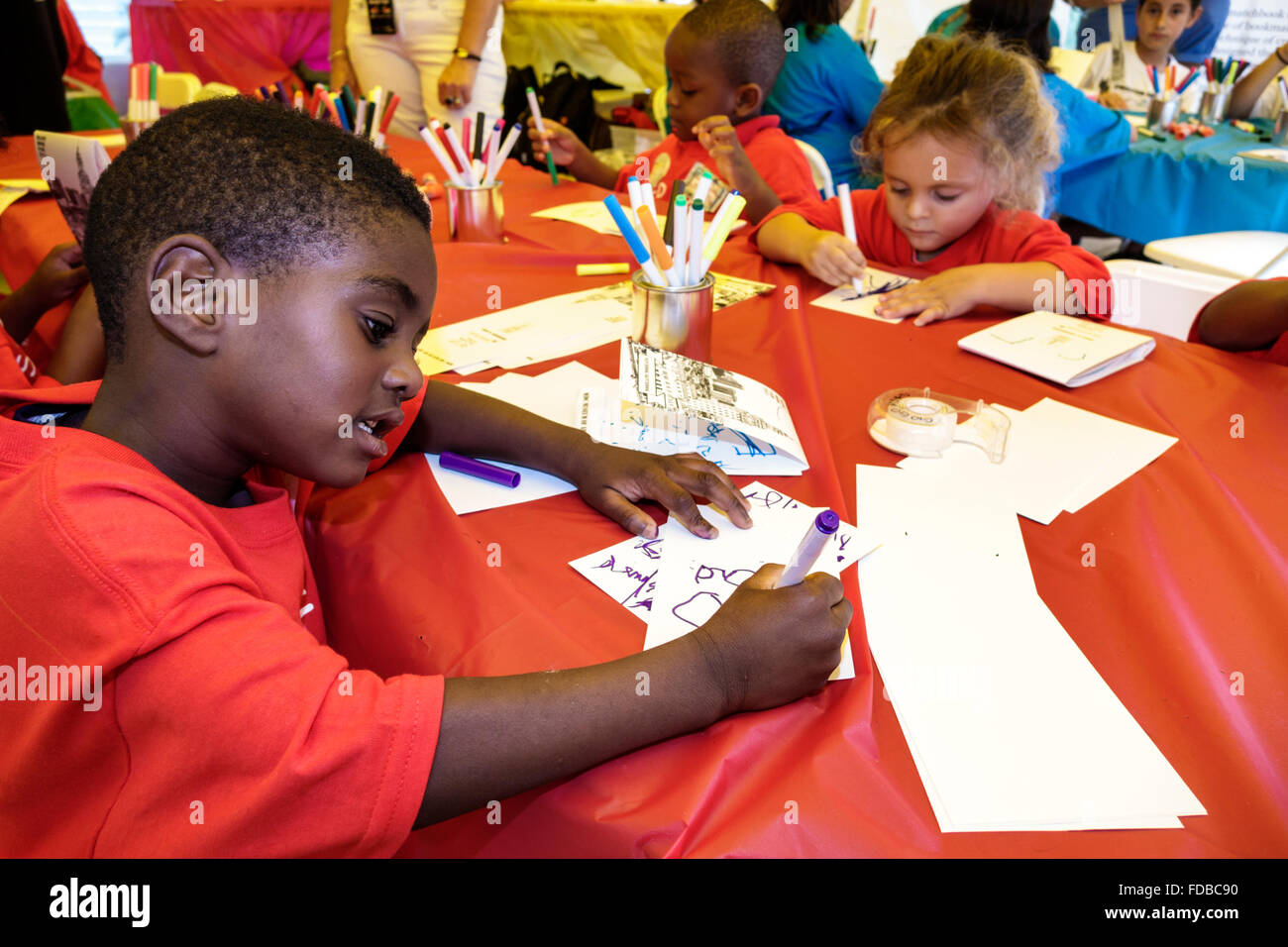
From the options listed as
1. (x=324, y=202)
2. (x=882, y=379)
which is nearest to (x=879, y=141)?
(x=882, y=379)

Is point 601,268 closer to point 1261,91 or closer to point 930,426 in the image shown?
point 930,426

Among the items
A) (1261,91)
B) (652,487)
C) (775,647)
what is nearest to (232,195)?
(652,487)

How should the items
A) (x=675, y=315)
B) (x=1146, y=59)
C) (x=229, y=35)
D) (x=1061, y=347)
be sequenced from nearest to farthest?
(x=675, y=315)
(x=1061, y=347)
(x=1146, y=59)
(x=229, y=35)

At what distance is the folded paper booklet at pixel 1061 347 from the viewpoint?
3.63 feet

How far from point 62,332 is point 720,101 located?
5.31ft

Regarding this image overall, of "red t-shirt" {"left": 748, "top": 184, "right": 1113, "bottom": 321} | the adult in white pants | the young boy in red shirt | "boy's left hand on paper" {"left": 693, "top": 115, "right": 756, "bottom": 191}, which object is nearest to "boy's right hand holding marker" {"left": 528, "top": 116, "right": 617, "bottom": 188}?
the adult in white pants

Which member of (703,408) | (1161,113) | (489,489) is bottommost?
(489,489)

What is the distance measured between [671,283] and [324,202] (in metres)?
0.49

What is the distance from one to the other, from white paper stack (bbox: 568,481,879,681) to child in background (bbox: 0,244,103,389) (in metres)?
0.70

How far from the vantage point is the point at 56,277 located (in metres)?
1.32

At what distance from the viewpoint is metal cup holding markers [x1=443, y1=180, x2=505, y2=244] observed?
5.06 ft

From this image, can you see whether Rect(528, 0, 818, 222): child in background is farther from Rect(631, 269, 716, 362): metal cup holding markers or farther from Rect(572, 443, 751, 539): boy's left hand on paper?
Rect(572, 443, 751, 539): boy's left hand on paper
